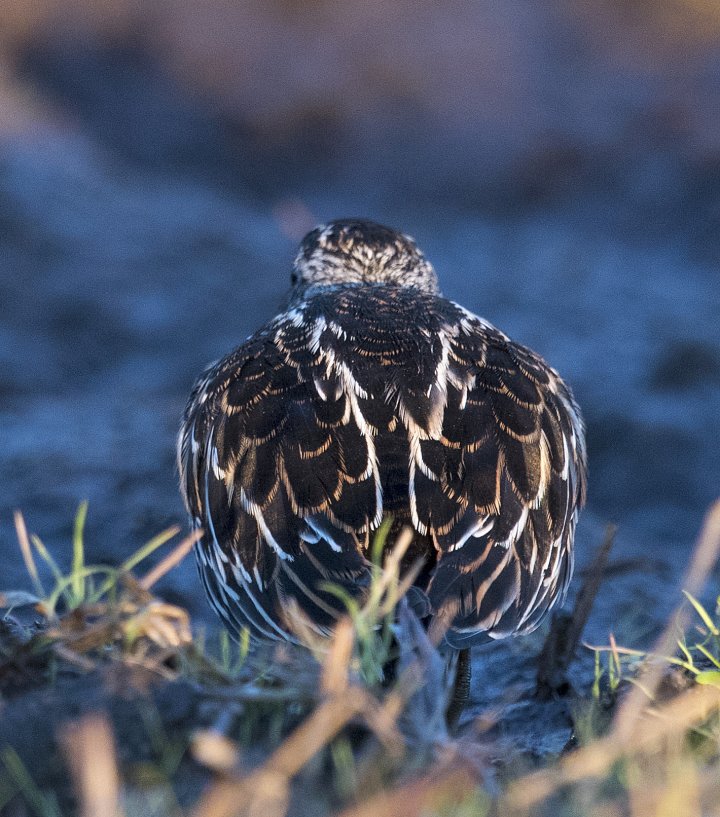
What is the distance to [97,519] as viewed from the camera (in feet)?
20.6

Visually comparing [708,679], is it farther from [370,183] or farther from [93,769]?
[370,183]

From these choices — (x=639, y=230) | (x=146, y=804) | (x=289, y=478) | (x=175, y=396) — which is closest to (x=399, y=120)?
(x=639, y=230)

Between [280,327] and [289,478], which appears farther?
[280,327]

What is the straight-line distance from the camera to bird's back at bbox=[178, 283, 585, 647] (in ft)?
12.3

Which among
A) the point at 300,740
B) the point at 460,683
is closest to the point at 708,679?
the point at 460,683

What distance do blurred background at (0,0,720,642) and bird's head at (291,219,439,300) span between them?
Answer: 7.20ft

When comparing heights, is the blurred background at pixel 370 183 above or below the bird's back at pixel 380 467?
above

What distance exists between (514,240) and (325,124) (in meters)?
2.16

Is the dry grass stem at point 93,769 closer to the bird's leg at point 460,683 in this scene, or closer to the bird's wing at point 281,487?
the bird's wing at point 281,487

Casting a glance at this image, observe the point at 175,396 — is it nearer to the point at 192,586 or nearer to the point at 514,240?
the point at 192,586

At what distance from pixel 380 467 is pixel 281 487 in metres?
0.32

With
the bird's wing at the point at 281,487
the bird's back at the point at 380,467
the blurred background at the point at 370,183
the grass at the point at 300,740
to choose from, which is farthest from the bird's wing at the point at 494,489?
the blurred background at the point at 370,183

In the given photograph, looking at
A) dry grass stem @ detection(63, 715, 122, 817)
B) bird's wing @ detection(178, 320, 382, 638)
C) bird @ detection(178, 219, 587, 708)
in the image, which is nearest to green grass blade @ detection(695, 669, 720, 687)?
bird @ detection(178, 219, 587, 708)

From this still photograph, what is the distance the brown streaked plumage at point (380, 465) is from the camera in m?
3.75
